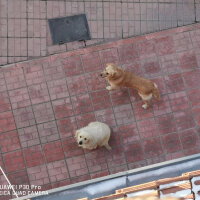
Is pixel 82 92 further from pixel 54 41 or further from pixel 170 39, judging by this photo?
pixel 170 39

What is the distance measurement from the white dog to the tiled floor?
27.9 inches

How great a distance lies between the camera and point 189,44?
6801 millimetres

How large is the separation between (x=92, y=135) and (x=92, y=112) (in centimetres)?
110

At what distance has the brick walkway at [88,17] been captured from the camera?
6668 mm

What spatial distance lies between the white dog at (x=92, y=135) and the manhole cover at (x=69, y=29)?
211 cm

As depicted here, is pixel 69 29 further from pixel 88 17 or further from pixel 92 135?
pixel 92 135

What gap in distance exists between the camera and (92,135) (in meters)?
5.41

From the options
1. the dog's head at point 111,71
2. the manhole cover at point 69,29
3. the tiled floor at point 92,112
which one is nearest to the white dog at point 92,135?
the tiled floor at point 92,112

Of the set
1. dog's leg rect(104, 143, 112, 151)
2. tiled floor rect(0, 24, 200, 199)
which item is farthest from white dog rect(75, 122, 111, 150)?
tiled floor rect(0, 24, 200, 199)

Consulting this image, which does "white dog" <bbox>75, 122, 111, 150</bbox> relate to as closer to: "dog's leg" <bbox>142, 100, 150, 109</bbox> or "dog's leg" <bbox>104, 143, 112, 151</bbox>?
"dog's leg" <bbox>104, 143, 112, 151</bbox>

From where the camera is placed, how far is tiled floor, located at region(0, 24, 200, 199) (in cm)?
630

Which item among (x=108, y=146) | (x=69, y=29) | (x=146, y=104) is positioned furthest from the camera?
(x=69, y=29)

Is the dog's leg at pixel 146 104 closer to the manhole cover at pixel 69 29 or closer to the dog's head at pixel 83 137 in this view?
the dog's head at pixel 83 137

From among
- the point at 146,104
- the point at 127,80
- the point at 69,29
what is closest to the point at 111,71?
the point at 127,80
